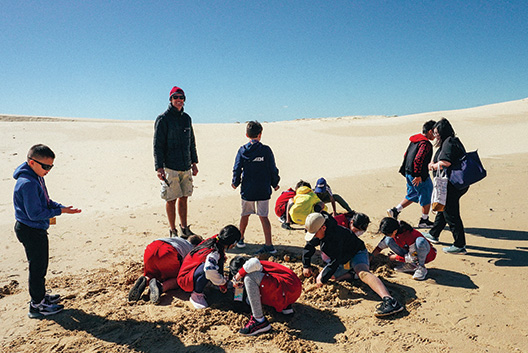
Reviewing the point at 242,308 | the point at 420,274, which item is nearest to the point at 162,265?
the point at 242,308

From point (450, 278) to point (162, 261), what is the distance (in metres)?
3.54

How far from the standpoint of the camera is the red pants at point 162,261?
158 inches

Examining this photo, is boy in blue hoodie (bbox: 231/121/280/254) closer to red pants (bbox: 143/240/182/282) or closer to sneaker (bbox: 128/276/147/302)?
red pants (bbox: 143/240/182/282)

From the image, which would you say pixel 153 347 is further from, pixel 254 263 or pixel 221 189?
pixel 221 189

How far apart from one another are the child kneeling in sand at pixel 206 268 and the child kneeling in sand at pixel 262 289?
22 centimetres

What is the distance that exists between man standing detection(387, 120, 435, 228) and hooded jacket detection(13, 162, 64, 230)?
533 centimetres

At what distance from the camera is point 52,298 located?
3797 mm

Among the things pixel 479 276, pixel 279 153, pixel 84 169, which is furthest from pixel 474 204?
pixel 84 169

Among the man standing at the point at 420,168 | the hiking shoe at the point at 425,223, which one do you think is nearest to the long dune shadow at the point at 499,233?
the hiking shoe at the point at 425,223

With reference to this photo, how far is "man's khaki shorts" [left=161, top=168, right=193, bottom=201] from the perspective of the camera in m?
5.53

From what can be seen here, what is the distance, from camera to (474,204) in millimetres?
7406

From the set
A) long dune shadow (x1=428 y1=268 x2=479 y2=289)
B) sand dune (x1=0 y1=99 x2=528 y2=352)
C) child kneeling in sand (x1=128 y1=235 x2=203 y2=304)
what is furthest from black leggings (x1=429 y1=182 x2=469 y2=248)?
child kneeling in sand (x1=128 y1=235 x2=203 y2=304)

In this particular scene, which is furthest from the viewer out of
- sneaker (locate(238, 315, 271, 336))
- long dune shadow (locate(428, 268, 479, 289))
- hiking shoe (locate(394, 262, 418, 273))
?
hiking shoe (locate(394, 262, 418, 273))

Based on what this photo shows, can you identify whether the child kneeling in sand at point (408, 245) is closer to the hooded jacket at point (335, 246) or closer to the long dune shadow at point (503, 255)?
the hooded jacket at point (335, 246)
